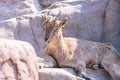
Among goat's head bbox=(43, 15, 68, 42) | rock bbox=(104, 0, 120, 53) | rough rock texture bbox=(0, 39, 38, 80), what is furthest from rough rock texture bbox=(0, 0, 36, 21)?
rough rock texture bbox=(0, 39, 38, 80)

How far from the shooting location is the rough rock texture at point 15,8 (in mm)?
10773

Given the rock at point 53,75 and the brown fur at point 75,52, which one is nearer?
the rock at point 53,75

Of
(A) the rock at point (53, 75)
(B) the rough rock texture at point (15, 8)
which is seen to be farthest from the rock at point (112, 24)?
(A) the rock at point (53, 75)

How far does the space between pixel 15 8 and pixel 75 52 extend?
320 cm

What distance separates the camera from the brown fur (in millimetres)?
7766

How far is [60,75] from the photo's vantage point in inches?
275

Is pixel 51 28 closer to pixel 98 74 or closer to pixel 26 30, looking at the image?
pixel 98 74

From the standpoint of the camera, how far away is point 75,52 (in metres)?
8.26

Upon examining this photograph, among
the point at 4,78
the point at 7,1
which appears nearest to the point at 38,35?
the point at 7,1

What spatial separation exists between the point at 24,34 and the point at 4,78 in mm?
4377

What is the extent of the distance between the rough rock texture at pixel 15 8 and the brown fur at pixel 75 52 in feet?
8.62

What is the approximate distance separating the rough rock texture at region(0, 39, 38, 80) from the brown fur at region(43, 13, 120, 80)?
5.28 feet

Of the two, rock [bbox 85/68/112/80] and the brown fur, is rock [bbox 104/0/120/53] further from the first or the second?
rock [bbox 85/68/112/80]

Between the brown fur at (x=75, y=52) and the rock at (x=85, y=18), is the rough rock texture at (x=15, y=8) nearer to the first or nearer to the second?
the rock at (x=85, y=18)
